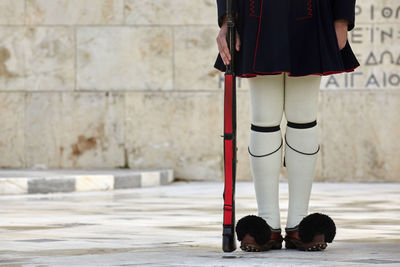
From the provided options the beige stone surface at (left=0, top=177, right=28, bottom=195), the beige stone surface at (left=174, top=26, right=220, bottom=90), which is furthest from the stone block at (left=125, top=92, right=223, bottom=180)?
the beige stone surface at (left=0, top=177, right=28, bottom=195)

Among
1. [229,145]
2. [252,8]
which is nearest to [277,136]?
[229,145]

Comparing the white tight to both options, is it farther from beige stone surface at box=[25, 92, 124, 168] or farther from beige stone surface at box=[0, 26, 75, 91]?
beige stone surface at box=[0, 26, 75, 91]

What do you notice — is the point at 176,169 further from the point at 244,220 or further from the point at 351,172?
the point at 244,220

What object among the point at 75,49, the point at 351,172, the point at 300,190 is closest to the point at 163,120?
the point at 75,49

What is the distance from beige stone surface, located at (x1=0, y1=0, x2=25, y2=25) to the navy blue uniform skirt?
6.96 m

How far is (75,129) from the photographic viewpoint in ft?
34.9

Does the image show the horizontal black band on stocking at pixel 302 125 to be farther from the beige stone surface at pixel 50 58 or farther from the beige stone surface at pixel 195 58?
the beige stone surface at pixel 50 58

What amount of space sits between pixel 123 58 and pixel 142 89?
0.38 metres

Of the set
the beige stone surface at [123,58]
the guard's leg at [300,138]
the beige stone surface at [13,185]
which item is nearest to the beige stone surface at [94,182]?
the beige stone surface at [13,185]

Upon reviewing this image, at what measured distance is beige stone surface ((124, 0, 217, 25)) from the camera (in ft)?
34.8

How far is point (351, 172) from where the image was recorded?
34.2ft

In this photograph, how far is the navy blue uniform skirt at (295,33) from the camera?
13.3 feet

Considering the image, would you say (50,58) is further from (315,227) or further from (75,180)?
(315,227)

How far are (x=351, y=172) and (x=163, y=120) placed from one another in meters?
2.02
